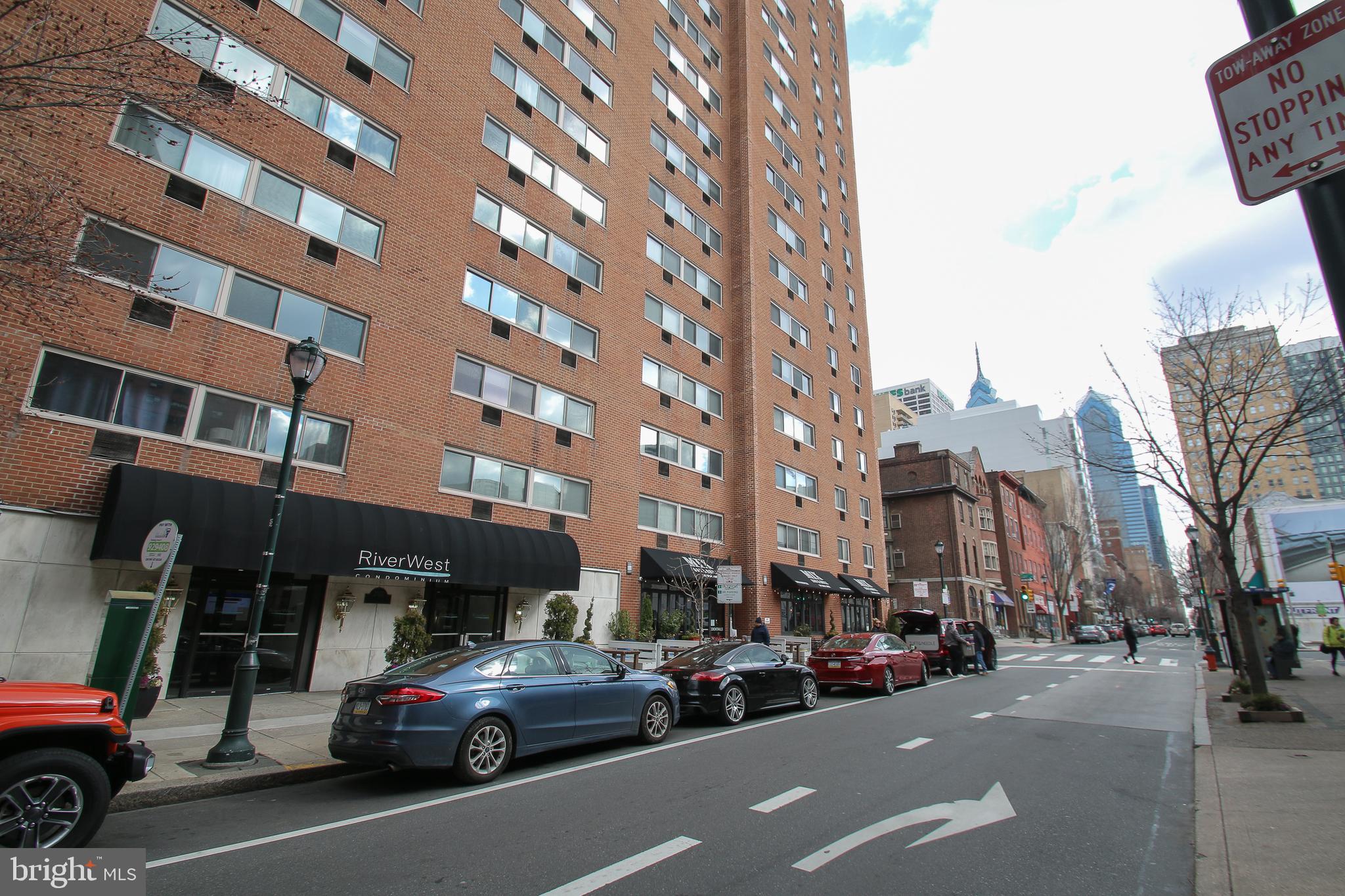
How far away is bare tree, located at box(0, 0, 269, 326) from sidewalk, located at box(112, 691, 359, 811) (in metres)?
5.29

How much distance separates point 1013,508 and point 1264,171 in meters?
69.5

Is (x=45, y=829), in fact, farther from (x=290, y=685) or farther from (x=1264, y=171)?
(x=290, y=685)

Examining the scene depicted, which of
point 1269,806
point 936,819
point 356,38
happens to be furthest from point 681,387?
point 1269,806

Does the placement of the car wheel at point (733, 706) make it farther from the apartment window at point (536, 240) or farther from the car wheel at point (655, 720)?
the apartment window at point (536, 240)

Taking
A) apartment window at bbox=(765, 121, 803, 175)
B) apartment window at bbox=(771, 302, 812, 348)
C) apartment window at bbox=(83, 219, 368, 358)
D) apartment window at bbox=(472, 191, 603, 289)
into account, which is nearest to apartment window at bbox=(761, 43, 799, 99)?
apartment window at bbox=(765, 121, 803, 175)

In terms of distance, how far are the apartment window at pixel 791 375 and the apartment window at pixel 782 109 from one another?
14.6 metres

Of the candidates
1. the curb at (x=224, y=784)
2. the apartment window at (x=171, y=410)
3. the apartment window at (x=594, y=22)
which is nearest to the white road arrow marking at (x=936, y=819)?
the curb at (x=224, y=784)

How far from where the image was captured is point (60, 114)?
11.0 metres

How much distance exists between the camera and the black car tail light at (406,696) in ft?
22.2

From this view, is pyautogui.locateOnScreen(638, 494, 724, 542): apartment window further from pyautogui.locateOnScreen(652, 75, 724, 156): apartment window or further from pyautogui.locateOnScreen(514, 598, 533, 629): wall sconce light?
pyautogui.locateOnScreen(652, 75, 724, 156): apartment window

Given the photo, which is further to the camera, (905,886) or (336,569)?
(336,569)

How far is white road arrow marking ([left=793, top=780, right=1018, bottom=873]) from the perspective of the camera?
195 inches

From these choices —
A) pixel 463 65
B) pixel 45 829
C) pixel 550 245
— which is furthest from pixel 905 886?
pixel 463 65

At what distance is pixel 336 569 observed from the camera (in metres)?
12.4
